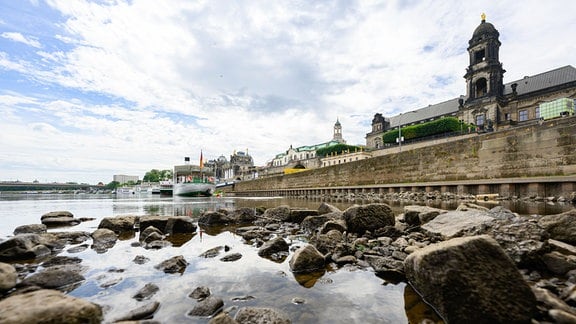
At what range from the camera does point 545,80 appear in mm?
49906

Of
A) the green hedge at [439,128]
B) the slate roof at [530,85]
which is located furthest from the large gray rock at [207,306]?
the slate roof at [530,85]

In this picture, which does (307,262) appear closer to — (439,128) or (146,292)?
(146,292)

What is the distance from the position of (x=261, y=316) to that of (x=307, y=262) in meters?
1.55

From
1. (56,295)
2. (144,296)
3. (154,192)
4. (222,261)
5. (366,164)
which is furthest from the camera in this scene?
(154,192)

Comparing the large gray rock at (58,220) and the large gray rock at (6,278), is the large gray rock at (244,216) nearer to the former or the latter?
the large gray rock at (58,220)

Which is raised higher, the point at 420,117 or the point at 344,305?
the point at 420,117

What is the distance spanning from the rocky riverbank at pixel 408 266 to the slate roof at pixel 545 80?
60512 millimetres

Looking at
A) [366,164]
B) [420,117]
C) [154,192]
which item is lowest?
[154,192]

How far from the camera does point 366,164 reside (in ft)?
80.8

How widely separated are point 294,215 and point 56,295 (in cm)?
697

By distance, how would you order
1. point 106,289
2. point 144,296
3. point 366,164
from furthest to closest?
1. point 366,164
2. point 106,289
3. point 144,296

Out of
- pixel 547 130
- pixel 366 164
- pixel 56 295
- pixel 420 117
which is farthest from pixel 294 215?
pixel 420 117

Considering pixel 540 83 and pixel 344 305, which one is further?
pixel 540 83

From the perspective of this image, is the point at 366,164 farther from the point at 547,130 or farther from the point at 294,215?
the point at 294,215
